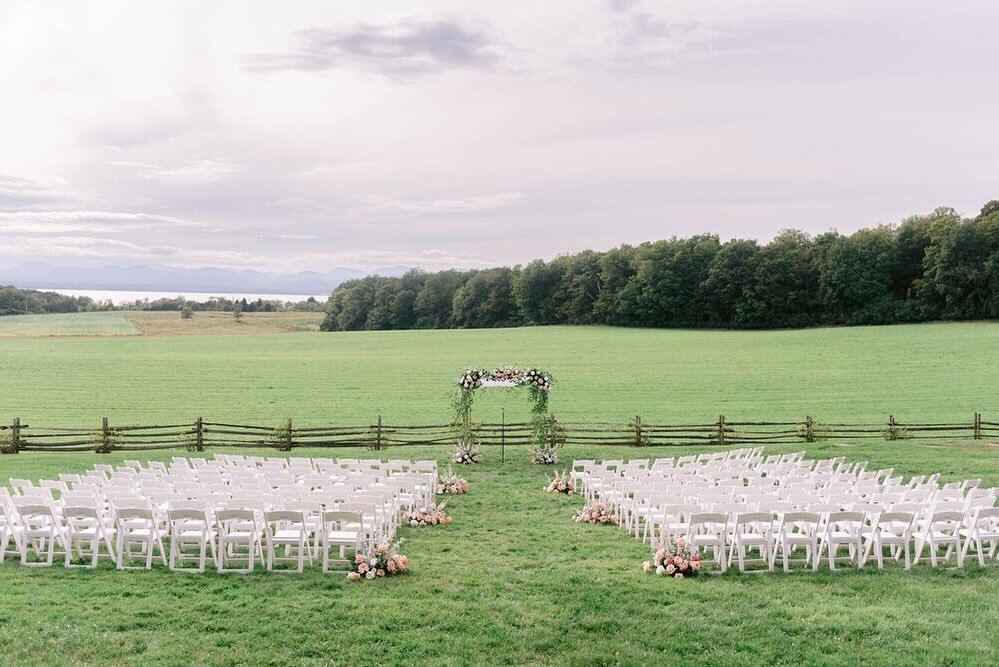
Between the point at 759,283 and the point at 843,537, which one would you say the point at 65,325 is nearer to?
the point at 759,283

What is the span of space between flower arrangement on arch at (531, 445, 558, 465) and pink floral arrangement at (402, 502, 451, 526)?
318 inches

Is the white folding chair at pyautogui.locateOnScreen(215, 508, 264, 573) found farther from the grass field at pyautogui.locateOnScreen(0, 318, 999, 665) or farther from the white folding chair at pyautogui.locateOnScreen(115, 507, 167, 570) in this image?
the white folding chair at pyautogui.locateOnScreen(115, 507, 167, 570)

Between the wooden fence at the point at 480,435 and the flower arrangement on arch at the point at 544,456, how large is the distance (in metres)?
1.46

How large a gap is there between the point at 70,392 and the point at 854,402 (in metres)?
37.2

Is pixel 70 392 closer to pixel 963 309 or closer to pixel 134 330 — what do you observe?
pixel 134 330

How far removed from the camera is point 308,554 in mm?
11320

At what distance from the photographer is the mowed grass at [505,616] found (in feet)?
26.0

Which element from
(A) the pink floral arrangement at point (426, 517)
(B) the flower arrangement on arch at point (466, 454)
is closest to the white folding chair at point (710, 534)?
(A) the pink floral arrangement at point (426, 517)

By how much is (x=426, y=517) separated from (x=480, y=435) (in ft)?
38.3

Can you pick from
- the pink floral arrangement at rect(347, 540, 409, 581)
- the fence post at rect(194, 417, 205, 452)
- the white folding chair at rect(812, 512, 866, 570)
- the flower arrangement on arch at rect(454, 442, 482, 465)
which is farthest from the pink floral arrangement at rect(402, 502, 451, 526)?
the fence post at rect(194, 417, 205, 452)

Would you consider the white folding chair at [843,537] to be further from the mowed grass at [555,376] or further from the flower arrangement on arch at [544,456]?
the mowed grass at [555,376]

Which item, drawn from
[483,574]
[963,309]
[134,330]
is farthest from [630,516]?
[134,330]

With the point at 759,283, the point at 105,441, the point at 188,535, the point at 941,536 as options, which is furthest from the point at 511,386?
the point at 759,283

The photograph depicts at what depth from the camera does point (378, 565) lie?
10.4m
